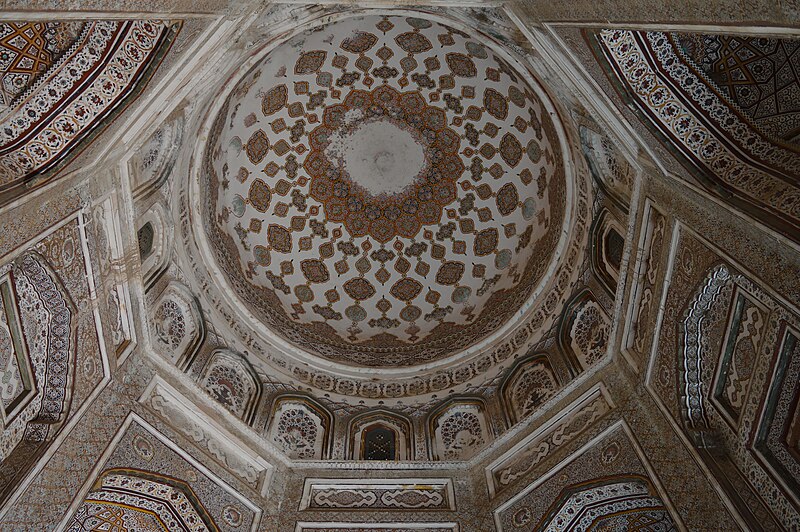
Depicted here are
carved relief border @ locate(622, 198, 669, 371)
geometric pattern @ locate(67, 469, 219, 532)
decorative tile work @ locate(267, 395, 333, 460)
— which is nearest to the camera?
carved relief border @ locate(622, 198, 669, 371)

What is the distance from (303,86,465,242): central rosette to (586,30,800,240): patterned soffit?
4550mm

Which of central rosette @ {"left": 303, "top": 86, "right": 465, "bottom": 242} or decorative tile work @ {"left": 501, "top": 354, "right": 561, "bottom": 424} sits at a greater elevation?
central rosette @ {"left": 303, "top": 86, "right": 465, "bottom": 242}

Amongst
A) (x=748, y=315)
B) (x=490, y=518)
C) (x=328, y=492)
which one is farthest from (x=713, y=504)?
(x=328, y=492)

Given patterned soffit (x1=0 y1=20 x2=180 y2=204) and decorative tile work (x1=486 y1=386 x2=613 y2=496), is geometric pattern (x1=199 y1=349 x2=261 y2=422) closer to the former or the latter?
decorative tile work (x1=486 y1=386 x2=613 y2=496)

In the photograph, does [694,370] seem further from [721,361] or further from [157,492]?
[157,492]

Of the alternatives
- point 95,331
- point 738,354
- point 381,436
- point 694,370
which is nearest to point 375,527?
point 381,436

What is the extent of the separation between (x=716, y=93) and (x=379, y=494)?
4535 mm

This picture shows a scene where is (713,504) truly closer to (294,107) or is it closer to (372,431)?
(372,431)

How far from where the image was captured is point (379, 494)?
258 inches

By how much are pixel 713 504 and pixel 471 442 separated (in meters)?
3.00

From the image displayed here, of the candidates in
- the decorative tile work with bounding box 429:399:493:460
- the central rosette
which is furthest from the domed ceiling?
the decorative tile work with bounding box 429:399:493:460

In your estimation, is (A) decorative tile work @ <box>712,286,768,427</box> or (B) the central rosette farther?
(B) the central rosette

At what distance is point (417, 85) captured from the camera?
8.66 m

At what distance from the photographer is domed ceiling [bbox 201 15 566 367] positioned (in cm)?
793
